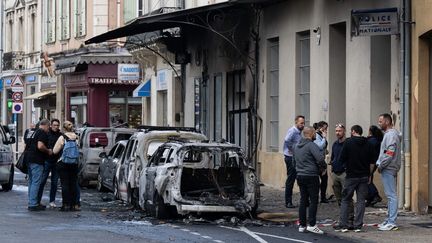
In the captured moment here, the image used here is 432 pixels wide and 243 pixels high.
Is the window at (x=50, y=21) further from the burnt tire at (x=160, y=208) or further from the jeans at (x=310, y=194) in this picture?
the jeans at (x=310, y=194)

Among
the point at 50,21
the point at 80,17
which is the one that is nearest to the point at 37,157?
the point at 80,17

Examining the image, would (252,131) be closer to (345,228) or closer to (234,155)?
(234,155)

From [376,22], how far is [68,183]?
6.52 meters

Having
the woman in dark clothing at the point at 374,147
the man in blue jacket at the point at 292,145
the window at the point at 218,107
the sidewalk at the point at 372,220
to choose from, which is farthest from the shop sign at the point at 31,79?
the woman in dark clothing at the point at 374,147

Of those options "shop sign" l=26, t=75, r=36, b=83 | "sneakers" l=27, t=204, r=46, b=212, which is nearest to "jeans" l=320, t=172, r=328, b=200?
"sneakers" l=27, t=204, r=46, b=212

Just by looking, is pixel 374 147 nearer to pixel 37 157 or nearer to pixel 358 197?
pixel 358 197

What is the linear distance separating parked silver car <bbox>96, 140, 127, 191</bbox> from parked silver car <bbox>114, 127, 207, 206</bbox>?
1.30 m

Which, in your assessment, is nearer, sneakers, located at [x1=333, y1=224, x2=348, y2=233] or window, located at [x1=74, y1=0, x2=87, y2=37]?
sneakers, located at [x1=333, y1=224, x2=348, y2=233]

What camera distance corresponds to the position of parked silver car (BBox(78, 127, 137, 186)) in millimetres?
27375

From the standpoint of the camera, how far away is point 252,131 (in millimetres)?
27797

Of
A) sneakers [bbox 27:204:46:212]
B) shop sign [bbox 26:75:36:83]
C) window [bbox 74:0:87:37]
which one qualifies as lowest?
sneakers [bbox 27:204:46:212]

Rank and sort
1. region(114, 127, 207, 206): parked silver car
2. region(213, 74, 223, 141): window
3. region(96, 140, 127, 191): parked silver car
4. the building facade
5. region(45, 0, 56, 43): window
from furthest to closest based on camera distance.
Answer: the building facade → region(45, 0, 56, 43): window → region(213, 74, 223, 141): window → region(96, 140, 127, 191): parked silver car → region(114, 127, 207, 206): parked silver car

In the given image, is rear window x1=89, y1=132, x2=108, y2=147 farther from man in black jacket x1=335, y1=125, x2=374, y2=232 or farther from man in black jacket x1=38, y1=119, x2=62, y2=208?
man in black jacket x1=335, y1=125, x2=374, y2=232

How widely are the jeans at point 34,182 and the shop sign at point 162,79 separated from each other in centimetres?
1692
